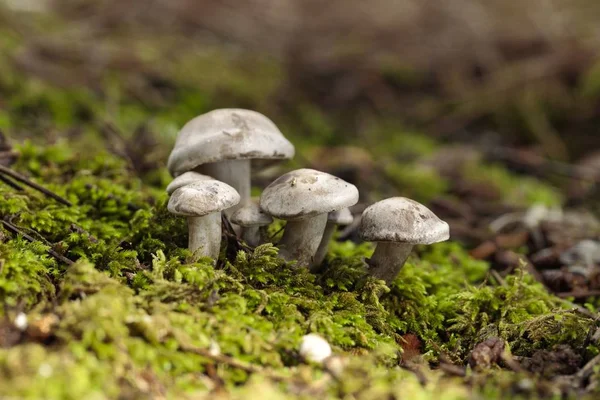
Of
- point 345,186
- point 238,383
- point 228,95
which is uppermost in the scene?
point 345,186

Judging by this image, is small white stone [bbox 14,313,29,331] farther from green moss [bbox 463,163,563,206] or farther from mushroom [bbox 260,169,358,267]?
green moss [bbox 463,163,563,206]

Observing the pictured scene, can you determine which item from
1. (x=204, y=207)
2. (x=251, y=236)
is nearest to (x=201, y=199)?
(x=204, y=207)

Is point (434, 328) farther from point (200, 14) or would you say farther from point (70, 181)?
point (200, 14)

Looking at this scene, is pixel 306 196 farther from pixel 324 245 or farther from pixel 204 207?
pixel 324 245

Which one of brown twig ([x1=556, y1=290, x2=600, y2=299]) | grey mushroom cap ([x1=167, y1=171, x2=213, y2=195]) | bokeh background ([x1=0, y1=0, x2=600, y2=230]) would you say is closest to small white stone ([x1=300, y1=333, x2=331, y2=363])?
grey mushroom cap ([x1=167, y1=171, x2=213, y2=195])

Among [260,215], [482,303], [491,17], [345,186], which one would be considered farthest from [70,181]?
A: [491,17]

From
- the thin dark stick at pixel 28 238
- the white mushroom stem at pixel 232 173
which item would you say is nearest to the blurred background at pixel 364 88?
the white mushroom stem at pixel 232 173

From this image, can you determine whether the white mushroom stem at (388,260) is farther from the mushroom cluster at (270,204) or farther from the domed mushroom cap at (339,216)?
the domed mushroom cap at (339,216)
